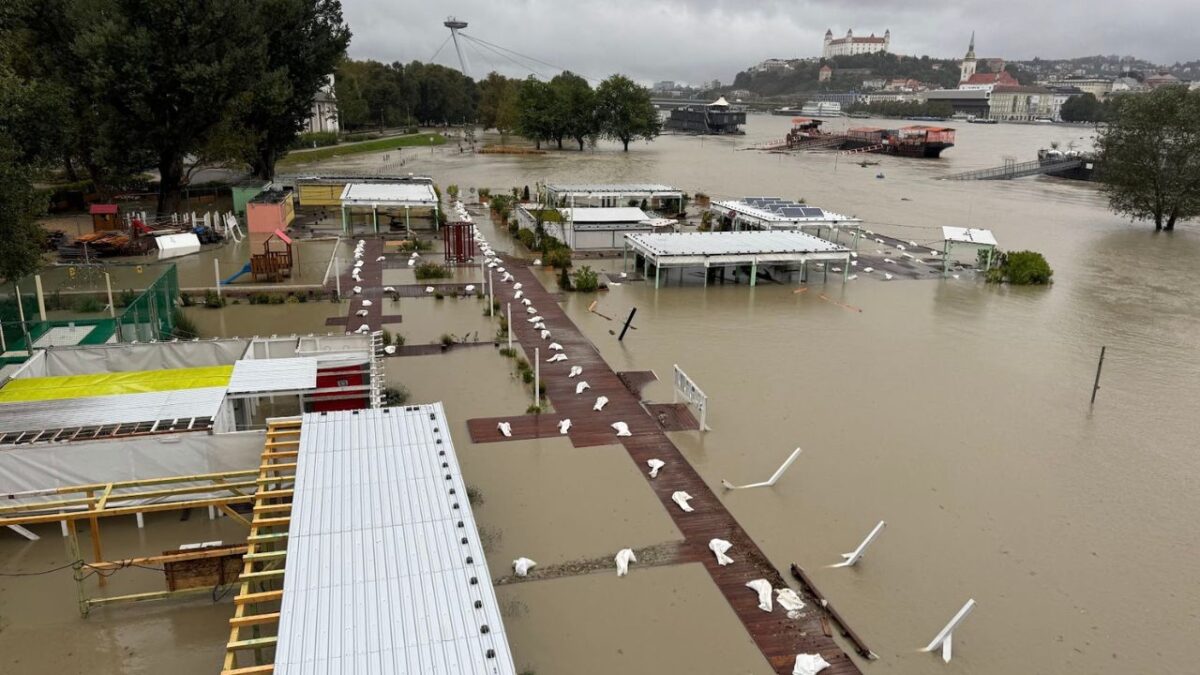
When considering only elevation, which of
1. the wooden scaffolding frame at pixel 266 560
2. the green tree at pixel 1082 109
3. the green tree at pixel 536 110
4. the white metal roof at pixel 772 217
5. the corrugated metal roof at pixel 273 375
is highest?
the green tree at pixel 1082 109

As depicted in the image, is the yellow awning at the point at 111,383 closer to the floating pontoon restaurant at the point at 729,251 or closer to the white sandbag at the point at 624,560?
the white sandbag at the point at 624,560

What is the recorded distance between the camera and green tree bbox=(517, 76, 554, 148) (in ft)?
293

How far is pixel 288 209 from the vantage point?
36.6 m

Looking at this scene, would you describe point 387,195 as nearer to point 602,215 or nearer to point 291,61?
point 602,215

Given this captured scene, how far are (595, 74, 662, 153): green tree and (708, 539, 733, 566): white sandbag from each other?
82972 millimetres

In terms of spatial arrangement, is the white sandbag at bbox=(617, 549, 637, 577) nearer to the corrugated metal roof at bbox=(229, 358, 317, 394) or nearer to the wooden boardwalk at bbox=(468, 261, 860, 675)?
the wooden boardwalk at bbox=(468, 261, 860, 675)

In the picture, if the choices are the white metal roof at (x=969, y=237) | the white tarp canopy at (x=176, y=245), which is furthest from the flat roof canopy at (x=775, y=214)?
the white tarp canopy at (x=176, y=245)

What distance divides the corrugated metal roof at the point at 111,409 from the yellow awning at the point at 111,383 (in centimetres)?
30

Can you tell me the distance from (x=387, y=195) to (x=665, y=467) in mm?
26181

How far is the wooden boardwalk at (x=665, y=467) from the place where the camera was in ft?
31.4

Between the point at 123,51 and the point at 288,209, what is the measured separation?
9.08m

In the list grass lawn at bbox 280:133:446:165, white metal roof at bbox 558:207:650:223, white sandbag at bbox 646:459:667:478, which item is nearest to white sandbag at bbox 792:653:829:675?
white sandbag at bbox 646:459:667:478

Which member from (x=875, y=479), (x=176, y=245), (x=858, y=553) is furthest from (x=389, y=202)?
(x=858, y=553)

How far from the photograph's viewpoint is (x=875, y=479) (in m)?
13.9
